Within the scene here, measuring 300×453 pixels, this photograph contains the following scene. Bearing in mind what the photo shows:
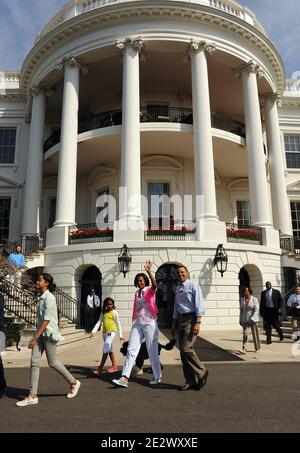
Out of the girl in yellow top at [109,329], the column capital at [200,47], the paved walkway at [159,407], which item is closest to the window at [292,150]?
the column capital at [200,47]

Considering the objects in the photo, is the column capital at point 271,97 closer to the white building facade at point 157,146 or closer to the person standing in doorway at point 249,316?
the white building facade at point 157,146

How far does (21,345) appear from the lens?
11469mm

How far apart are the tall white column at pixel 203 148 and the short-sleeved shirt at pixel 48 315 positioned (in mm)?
11992

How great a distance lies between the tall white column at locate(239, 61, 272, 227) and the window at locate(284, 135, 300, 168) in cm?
649

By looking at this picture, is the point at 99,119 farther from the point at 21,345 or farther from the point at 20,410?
the point at 20,410

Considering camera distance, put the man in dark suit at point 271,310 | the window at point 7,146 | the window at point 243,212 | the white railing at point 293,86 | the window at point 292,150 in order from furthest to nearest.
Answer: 1. the white railing at point 293,86
2. the window at point 7,146
3. the window at point 292,150
4. the window at point 243,212
5. the man in dark suit at point 271,310

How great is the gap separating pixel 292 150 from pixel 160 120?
35.6ft

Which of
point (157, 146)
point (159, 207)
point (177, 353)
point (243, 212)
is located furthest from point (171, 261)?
point (243, 212)

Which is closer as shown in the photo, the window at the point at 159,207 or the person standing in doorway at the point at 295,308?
the person standing in doorway at the point at 295,308

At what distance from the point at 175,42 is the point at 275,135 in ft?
27.3

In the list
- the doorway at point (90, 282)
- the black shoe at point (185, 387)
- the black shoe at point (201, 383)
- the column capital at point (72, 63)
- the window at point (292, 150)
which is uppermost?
the column capital at point (72, 63)

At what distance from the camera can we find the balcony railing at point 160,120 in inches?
803

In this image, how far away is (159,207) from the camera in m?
21.3
